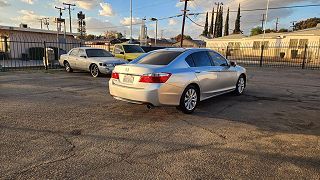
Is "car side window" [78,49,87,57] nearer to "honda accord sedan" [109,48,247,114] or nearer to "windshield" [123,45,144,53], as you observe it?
"windshield" [123,45,144,53]

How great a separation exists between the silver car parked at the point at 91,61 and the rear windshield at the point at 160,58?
6.17 metres

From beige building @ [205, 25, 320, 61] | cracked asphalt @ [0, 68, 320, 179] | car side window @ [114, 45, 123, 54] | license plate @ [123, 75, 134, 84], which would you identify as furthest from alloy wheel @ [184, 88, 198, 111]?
beige building @ [205, 25, 320, 61]

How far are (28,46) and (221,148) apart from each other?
30.5 m

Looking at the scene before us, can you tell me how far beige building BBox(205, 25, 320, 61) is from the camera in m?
33.3

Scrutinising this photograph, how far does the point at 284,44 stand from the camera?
123ft

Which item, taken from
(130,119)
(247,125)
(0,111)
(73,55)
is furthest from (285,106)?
(73,55)

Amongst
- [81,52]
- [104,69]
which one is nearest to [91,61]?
[104,69]

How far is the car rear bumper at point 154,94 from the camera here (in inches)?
211

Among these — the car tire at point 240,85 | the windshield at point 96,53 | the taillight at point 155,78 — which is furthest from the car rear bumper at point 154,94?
the windshield at point 96,53

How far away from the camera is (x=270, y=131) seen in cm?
496

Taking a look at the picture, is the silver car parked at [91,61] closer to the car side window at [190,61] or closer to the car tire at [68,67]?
the car tire at [68,67]

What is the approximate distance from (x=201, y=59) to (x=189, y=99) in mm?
1211

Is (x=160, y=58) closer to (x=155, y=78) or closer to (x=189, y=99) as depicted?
(x=155, y=78)

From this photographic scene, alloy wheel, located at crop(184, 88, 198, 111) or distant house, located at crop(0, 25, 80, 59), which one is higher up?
distant house, located at crop(0, 25, 80, 59)
